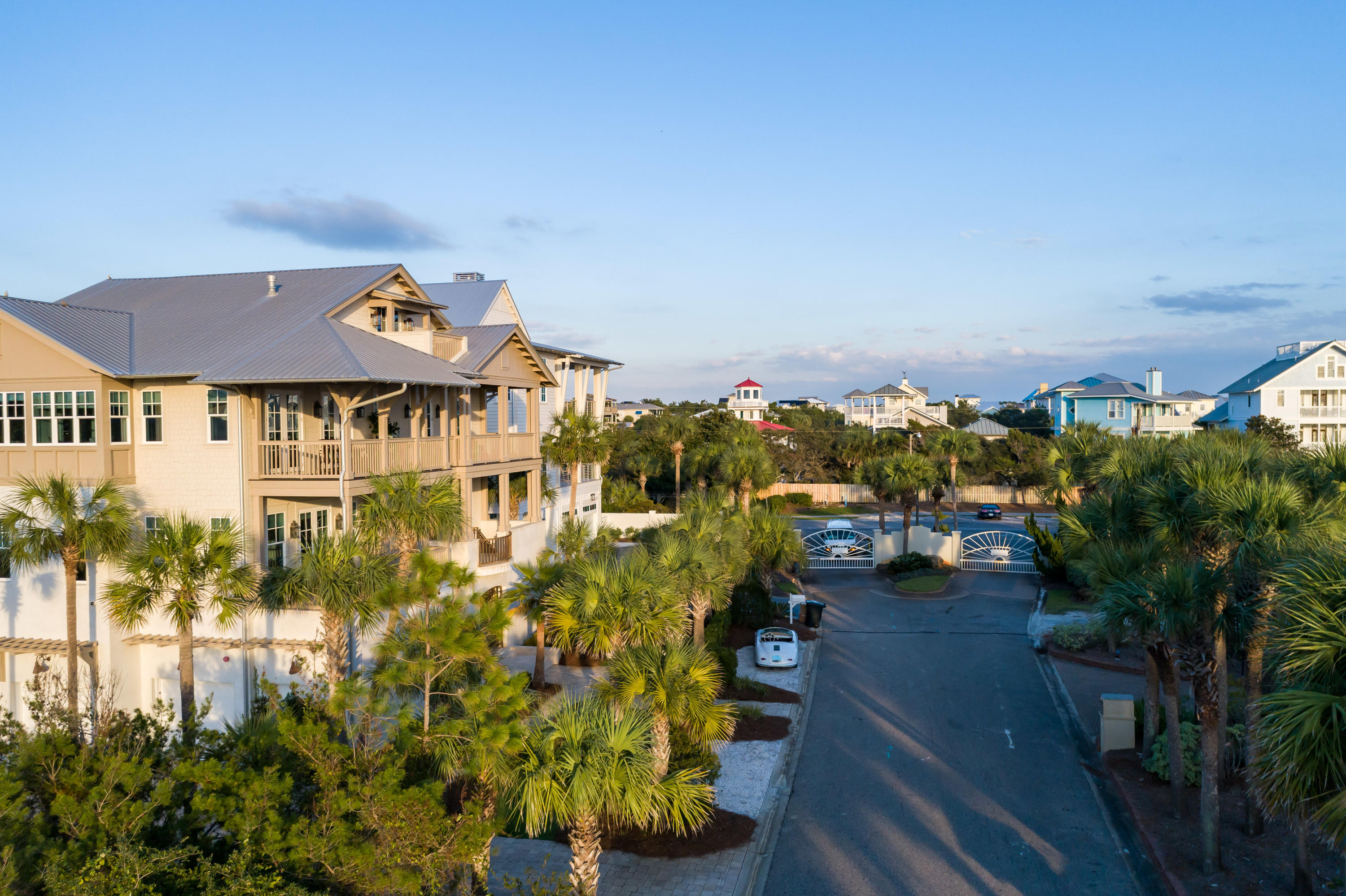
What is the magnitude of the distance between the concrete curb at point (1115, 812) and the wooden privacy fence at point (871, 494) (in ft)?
148

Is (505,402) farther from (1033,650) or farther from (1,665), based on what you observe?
(1033,650)

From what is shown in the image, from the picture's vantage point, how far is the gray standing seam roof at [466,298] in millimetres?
35281

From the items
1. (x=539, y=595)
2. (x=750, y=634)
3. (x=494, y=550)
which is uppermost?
(x=494, y=550)

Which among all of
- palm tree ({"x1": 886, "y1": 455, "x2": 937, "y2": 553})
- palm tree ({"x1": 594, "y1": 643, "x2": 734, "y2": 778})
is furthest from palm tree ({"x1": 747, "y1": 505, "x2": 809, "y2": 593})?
palm tree ({"x1": 594, "y1": 643, "x2": 734, "y2": 778})

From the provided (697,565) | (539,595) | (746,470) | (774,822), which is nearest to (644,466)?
(746,470)

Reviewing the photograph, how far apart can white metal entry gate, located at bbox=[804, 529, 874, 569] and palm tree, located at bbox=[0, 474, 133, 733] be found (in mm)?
28179

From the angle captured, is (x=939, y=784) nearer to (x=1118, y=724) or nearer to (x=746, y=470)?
(x=1118, y=724)

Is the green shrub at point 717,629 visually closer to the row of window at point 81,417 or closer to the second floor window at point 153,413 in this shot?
the row of window at point 81,417

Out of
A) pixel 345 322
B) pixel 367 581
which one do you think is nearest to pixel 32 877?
pixel 367 581

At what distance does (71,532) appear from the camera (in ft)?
52.6

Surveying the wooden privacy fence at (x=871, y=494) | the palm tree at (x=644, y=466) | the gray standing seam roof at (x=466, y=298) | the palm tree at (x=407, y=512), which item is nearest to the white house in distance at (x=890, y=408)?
the wooden privacy fence at (x=871, y=494)

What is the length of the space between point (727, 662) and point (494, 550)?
7.25m

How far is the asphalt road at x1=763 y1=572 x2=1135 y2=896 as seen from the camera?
13086 mm

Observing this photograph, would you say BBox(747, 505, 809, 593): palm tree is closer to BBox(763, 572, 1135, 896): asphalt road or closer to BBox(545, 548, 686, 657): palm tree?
BBox(763, 572, 1135, 896): asphalt road
